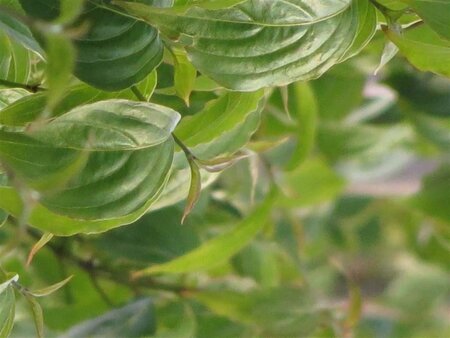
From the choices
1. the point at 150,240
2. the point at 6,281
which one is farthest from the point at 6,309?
the point at 150,240

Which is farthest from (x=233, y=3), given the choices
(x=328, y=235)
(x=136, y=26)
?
(x=328, y=235)

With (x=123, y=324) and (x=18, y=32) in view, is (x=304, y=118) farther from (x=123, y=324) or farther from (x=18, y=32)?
(x=18, y=32)

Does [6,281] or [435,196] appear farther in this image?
[435,196]

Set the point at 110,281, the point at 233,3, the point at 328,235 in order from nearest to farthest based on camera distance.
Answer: the point at 233,3 < the point at 110,281 < the point at 328,235

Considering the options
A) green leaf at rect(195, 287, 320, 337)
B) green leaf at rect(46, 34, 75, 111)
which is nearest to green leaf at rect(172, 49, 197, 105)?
green leaf at rect(46, 34, 75, 111)

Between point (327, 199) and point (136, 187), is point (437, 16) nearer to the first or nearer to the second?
point (136, 187)

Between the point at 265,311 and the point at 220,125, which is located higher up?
the point at 220,125
